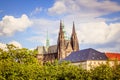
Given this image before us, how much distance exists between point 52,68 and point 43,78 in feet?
34.6

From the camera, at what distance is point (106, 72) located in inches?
2468

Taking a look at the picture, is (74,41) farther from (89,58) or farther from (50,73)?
(50,73)

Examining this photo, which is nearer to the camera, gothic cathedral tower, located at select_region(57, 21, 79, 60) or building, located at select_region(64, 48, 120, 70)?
building, located at select_region(64, 48, 120, 70)

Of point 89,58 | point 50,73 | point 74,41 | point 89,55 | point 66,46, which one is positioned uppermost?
point 74,41

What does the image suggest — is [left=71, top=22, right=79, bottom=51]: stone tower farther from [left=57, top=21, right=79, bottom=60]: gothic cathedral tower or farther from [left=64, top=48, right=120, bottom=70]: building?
[left=64, top=48, right=120, bottom=70]: building

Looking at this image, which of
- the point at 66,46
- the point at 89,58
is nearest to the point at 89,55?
the point at 89,58

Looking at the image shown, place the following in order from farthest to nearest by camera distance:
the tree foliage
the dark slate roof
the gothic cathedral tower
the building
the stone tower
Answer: the stone tower
the gothic cathedral tower
the dark slate roof
the building
the tree foliage

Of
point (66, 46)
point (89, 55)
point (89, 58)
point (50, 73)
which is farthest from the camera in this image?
point (66, 46)

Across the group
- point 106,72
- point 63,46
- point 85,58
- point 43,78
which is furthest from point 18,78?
point 63,46

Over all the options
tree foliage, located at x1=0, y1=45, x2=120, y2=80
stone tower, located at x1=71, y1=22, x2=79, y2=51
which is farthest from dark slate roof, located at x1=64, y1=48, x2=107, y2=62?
tree foliage, located at x1=0, y1=45, x2=120, y2=80

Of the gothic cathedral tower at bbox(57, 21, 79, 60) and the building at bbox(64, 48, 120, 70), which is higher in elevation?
the gothic cathedral tower at bbox(57, 21, 79, 60)

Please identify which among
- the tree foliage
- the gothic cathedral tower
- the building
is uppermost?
the gothic cathedral tower

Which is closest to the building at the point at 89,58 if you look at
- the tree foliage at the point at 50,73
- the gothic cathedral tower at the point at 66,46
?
the gothic cathedral tower at the point at 66,46

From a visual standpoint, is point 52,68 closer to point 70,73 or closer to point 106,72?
point 70,73
